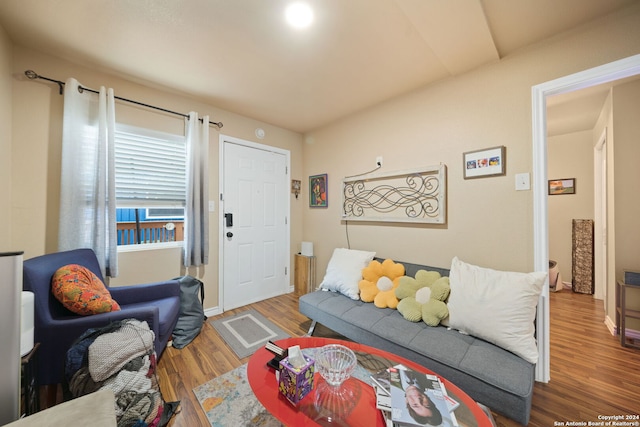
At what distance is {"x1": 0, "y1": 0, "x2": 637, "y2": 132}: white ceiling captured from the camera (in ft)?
4.72

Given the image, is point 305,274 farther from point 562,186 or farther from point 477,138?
point 562,186

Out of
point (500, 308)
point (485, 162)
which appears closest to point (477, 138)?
point (485, 162)

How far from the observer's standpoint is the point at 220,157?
9.38 ft

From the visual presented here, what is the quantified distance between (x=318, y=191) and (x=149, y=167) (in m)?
2.04

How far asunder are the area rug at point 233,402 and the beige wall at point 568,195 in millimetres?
4493

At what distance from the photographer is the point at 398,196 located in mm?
2537

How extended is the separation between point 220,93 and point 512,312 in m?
3.15

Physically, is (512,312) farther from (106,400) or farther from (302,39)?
(302,39)

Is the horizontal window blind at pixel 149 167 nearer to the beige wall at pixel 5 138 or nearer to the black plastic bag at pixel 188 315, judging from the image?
the beige wall at pixel 5 138

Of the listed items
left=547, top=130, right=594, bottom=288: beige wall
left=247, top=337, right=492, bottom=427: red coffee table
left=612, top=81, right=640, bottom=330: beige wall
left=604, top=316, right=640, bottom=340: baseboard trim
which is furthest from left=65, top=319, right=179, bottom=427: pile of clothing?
left=547, top=130, right=594, bottom=288: beige wall

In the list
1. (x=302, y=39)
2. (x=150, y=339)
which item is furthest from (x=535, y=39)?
(x=150, y=339)

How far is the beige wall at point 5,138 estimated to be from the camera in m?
1.62

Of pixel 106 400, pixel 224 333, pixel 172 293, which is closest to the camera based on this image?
pixel 106 400

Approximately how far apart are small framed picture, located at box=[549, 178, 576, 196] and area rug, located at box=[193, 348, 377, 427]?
461 cm
